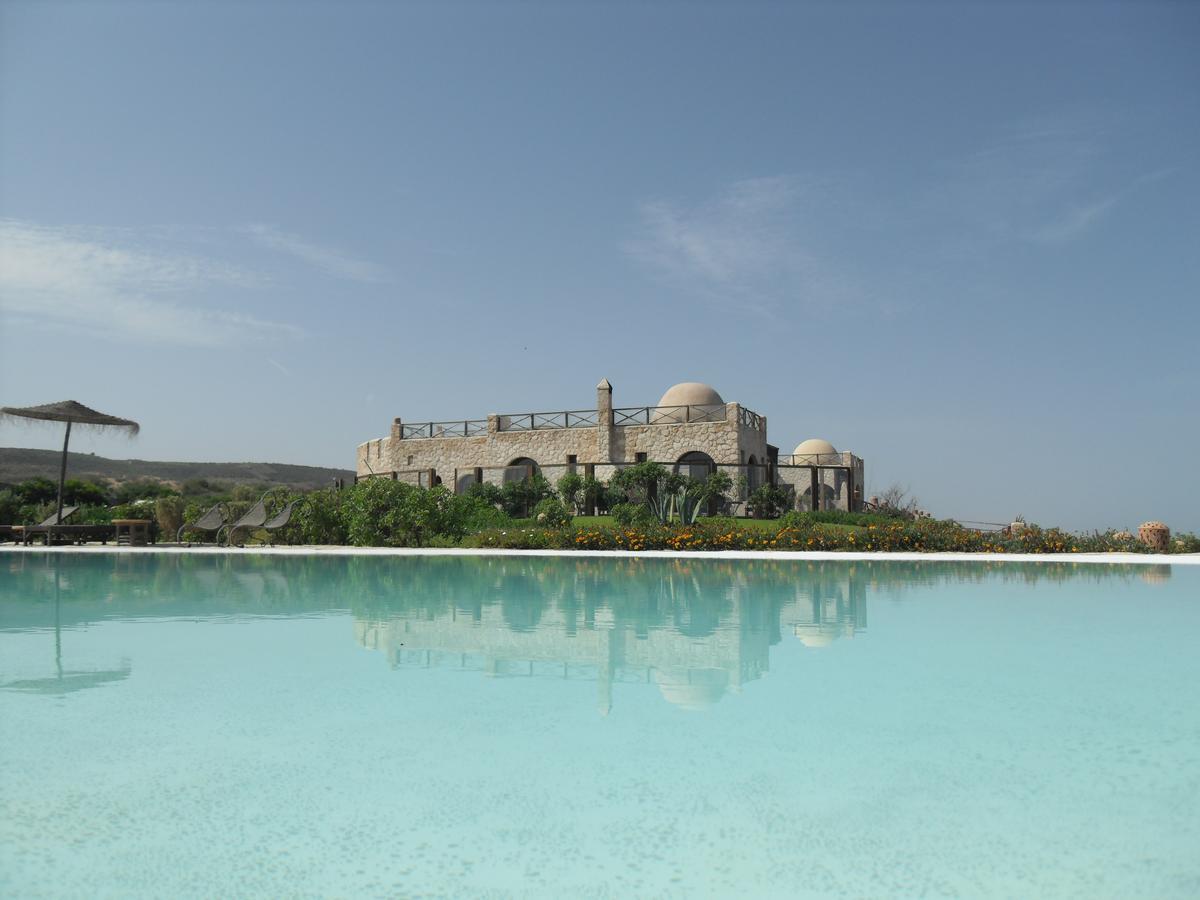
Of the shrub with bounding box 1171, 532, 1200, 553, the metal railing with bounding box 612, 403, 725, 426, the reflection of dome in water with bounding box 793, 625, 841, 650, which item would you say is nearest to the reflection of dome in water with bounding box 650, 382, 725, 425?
the metal railing with bounding box 612, 403, 725, 426

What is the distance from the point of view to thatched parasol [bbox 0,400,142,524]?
937 inches

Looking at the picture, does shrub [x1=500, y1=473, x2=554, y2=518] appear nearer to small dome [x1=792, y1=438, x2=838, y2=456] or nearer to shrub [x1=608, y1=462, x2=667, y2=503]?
shrub [x1=608, y1=462, x2=667, y2=503]

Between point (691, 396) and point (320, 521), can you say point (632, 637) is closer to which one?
point (320, 521)

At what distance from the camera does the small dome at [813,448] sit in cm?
3822

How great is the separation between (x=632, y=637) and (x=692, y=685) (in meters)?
2.07

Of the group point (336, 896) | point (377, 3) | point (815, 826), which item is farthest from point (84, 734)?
point (377, 3)

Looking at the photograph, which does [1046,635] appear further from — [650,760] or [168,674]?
[168,674]

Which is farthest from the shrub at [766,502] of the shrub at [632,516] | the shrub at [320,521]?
the shrub at [320,521]

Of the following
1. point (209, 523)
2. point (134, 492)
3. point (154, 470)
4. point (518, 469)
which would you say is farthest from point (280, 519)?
point (154, 470)

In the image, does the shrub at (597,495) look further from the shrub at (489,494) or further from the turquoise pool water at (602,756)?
the turquoise pool water at (602,756)

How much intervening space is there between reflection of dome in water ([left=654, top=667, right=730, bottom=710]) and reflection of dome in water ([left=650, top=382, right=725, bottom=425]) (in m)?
24.5

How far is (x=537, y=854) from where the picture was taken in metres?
3.06

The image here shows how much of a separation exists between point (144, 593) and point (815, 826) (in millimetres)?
11784

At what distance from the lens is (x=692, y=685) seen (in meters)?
5.75
